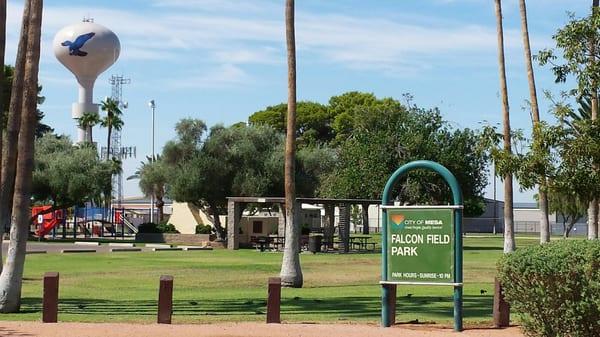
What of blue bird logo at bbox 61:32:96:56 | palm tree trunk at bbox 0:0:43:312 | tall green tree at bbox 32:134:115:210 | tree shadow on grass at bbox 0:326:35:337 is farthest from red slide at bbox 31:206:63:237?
tree shadow on grass at bbox 0:326:35:337

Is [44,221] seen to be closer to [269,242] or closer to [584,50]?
[269,242]

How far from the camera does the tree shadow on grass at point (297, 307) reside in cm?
1900

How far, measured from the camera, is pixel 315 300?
22250 millimetres

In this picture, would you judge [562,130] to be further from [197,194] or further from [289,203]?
[197,194]

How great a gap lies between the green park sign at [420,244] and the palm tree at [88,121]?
7762cm

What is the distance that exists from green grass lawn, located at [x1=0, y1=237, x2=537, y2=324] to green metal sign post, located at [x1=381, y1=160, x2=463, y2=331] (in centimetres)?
143

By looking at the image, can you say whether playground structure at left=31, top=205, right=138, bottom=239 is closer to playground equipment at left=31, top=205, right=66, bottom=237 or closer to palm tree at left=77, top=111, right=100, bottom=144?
playground equipment at left=31, top=205, right=66, bottom=237

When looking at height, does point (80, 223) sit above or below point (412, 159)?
below

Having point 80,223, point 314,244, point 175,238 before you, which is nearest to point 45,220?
point 175,238

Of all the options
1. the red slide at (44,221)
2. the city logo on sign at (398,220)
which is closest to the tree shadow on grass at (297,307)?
the city logo on sign at (398,220)

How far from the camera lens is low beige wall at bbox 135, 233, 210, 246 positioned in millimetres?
60434

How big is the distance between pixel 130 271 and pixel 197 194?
98.5ft

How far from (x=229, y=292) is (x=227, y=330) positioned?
8630 mm

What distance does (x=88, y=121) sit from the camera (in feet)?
305
